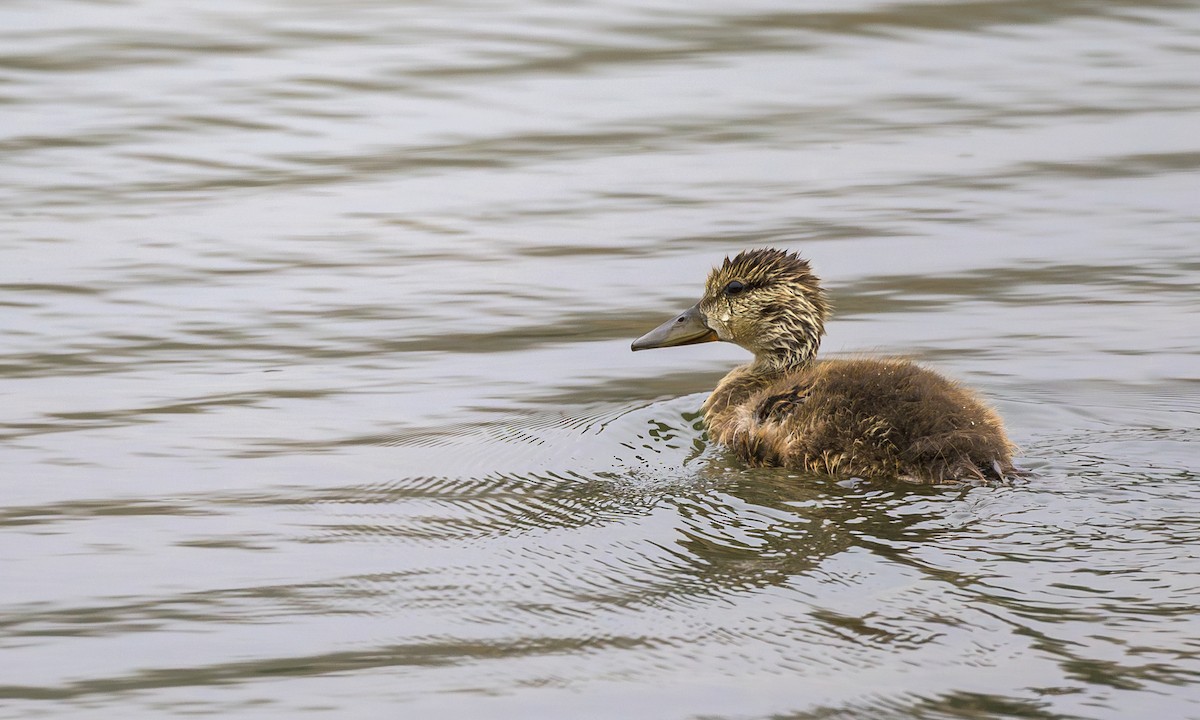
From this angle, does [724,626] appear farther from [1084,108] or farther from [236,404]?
[1084,108]

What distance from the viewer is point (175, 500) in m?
7.01

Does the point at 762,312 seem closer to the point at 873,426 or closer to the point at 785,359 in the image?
the point at 785,359

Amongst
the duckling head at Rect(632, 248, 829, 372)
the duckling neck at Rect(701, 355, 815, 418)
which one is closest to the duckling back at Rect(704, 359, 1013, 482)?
the duckling neck at Rect(701, 355, 815, 418)

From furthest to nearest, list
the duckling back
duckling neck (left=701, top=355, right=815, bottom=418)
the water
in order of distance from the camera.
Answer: duckling neck (left=701, top=355, right=815, bottom=418) → the duckling back → the water

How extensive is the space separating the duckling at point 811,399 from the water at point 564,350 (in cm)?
15

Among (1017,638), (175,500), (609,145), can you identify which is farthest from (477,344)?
(1017,638)

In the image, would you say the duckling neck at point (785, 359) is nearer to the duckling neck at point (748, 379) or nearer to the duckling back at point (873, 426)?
the duckling neck at point (748, 379)

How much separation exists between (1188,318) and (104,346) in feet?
16.5

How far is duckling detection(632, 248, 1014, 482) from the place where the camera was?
6.87 meters

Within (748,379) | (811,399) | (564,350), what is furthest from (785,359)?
(564,350)

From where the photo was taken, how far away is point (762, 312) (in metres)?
8.19

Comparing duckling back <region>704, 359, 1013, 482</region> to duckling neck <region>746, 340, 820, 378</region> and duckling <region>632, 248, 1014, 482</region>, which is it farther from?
duckling neck <region>746, 340, 820, 378</region>

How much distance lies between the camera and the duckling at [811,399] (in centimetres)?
687

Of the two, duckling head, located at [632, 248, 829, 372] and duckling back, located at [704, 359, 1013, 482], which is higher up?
duckling head, located at [632, 248, 829, 372]
